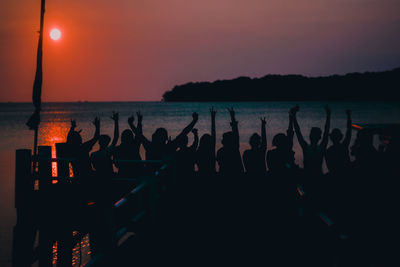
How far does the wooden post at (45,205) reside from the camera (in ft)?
28.7

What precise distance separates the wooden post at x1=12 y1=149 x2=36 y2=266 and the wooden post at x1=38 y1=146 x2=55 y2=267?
235 mm

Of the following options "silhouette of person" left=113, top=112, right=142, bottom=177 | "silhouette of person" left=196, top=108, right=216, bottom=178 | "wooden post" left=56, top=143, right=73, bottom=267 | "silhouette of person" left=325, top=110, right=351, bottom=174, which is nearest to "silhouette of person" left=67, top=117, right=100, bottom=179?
"wooden post" left=56, top=143, right=73, bottom=267

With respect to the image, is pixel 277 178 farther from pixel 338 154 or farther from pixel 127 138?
pixel 127 138

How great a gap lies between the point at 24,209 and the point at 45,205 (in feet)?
1.56

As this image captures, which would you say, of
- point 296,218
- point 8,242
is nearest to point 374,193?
point 296,218

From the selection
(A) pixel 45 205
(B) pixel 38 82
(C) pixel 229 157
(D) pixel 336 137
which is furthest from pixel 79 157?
(D) pixel 336 137

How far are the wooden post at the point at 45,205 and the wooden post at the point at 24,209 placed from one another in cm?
24

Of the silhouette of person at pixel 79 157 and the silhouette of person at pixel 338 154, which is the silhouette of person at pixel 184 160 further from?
the silhouette of person at pixel 338 154

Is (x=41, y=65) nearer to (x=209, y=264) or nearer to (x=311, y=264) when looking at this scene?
(x=209, y=264)

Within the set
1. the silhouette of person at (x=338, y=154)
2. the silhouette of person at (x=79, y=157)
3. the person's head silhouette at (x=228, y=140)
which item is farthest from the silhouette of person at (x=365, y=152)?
the silhouette of person at (x=79, y=157)

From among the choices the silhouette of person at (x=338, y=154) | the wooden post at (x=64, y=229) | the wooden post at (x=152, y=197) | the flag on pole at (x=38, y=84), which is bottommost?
the wooden post at (x=64, y=229)

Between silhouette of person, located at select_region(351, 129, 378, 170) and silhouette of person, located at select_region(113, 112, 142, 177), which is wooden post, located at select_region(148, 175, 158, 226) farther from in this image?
silhouette of person, located at select_region(351, 129, 378, 170)

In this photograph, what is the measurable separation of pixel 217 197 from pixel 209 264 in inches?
127

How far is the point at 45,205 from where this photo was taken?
9242 millimetres
